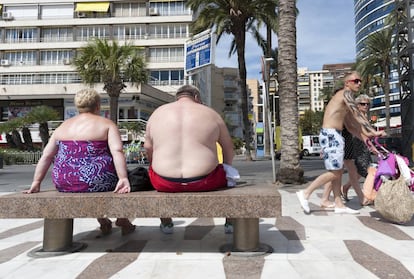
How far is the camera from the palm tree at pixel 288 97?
26.7 ft

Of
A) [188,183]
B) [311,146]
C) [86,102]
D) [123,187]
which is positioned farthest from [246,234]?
[311,146]

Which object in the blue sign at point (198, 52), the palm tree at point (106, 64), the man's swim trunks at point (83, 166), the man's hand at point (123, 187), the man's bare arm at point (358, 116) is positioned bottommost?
the man's hand at point (123, 187)

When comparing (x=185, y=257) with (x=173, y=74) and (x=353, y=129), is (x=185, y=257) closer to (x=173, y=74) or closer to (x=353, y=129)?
(x=353, y=129)

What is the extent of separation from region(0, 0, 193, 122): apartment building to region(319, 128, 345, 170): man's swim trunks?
43381mm

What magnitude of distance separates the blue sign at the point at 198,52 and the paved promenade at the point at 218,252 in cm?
379

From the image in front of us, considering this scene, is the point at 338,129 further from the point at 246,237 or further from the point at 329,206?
the point at 246,237

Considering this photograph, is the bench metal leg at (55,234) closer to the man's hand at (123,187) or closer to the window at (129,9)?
the man's hand at (123,187)

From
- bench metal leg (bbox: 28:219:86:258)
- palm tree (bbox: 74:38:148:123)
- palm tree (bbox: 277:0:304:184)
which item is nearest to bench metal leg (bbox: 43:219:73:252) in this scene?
bench metal leg (bbox: 28:219:86:258)

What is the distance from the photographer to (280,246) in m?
3.49

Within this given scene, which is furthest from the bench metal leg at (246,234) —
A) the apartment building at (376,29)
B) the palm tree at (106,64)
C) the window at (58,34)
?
the apartment building at (376,29)

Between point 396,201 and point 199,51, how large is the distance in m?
4.78

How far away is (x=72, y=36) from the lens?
5103 cm

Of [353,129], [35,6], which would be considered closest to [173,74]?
[35,6]

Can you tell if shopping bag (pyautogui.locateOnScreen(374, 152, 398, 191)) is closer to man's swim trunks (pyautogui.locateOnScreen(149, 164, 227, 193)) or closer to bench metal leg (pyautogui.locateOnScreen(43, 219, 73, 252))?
man's swim trunks (pyautogui.locateOnScreen(149, 164, 227, 193))
